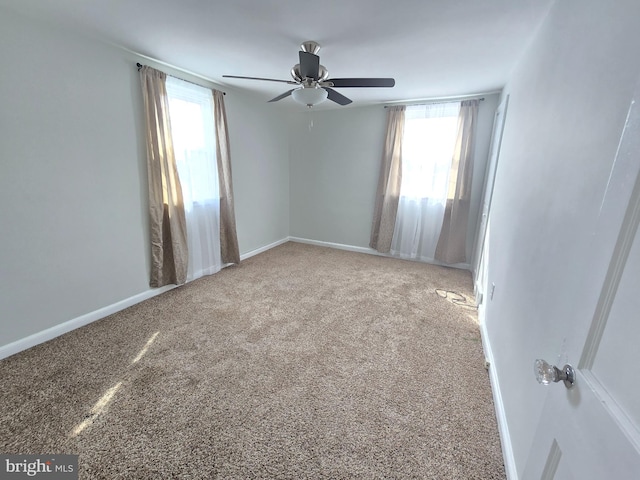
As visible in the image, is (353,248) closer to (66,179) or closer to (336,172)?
(336,172)

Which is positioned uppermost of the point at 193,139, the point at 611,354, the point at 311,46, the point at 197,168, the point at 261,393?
the point at 311,46

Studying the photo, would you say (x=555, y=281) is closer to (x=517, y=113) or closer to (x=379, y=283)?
(x=517, y=113)

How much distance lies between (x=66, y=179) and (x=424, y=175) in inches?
151

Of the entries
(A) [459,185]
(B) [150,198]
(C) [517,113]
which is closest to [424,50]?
(C) [517,113]

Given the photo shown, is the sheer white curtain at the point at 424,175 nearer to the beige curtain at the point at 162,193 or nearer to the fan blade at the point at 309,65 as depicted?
the fan blade at the point at 309,65

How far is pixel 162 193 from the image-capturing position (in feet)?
9.07

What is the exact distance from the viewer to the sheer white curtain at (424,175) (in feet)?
12.1

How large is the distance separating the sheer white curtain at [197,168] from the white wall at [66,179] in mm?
385

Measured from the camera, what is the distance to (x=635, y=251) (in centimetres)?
50

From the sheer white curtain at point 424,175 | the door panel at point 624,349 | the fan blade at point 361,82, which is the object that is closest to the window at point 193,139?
the fan blade at point 361,82

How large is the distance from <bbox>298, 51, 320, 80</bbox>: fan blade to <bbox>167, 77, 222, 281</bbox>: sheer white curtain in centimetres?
150

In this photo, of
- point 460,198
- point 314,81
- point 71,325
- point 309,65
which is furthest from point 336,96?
point 71,325

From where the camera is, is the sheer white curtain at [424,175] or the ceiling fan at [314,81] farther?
the sheer white curtain at [424,175]

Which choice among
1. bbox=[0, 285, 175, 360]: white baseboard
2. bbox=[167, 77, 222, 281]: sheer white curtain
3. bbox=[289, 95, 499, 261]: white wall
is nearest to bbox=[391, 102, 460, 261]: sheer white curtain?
bbox=[289, 95, 499, 261]: white wall
